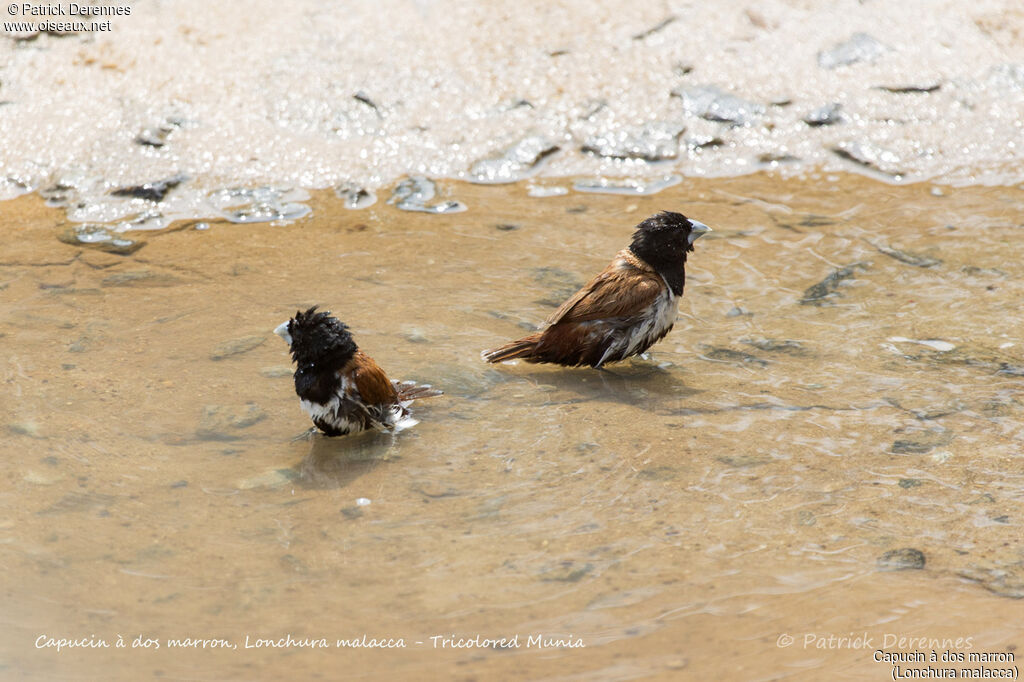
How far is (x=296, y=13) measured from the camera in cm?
959

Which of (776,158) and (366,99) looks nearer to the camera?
(776,158)

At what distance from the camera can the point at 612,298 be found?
6004 millimetres

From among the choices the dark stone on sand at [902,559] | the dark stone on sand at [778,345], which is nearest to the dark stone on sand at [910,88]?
the dark stone on sand at [778,345]

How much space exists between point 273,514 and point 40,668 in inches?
45.1

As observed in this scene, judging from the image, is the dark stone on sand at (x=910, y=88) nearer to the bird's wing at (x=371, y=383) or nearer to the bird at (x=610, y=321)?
the bird at (x=610, y=321)

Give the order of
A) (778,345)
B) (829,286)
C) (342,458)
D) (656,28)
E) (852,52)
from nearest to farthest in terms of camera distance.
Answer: (342,458) → (778,345) → (829,286) → (852,52) → (656,28)

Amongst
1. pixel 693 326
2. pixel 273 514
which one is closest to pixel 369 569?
pixel 273 514

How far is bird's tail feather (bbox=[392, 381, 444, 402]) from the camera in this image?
538 cm

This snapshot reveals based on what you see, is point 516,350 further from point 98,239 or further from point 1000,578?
point 98,239

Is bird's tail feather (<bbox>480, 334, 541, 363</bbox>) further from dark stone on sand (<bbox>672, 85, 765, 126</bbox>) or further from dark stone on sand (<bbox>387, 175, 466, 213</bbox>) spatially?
dark stone on sand (<bbox>672, 85, 765, 126</bbox>)

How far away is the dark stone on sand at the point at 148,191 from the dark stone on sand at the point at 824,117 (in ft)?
17.8

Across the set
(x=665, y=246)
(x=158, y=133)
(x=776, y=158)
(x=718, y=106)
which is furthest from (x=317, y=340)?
(x=718, y=106)

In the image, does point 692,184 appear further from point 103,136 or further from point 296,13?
point 103,136

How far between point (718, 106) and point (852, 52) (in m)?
1.47
